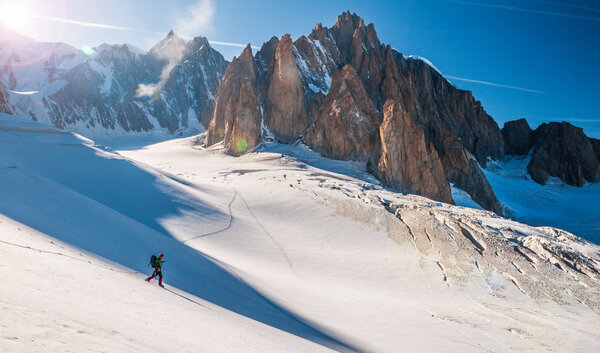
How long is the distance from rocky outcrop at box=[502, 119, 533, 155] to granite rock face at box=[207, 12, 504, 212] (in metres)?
6.52

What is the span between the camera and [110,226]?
44.1 ft

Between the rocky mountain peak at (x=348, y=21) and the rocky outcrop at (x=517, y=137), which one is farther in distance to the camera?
the rocky outcrop at (x=517, y=137)

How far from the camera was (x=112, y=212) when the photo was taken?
15500 mm

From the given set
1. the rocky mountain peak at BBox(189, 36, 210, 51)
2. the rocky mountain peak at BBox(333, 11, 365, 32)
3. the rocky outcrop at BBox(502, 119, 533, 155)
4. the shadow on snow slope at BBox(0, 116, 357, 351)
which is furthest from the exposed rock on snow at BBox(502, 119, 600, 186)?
the rocky mountain peak at BBox(189, 36, 210, 51)

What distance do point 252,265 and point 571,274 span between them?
15.4 metres

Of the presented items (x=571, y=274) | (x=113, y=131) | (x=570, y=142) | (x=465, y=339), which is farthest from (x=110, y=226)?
(x=113, y=131)

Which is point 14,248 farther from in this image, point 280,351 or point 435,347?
point 435,347

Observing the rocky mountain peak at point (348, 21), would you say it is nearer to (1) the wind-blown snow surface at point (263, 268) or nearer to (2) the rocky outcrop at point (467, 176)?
(2) the rocky outcrop at point (467, 176)

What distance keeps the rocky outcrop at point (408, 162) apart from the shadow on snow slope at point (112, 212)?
26473 mm

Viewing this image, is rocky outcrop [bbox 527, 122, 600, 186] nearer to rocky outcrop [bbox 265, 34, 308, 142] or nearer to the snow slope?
the snow slope

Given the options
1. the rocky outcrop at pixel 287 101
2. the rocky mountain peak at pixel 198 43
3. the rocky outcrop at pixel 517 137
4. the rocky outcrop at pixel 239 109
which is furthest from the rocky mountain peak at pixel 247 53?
the rocky mountain peak at pixel 198 43

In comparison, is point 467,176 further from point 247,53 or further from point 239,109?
point 247,53

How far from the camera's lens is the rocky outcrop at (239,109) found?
58.1 metres

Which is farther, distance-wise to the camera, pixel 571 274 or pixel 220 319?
pixel 571 274
